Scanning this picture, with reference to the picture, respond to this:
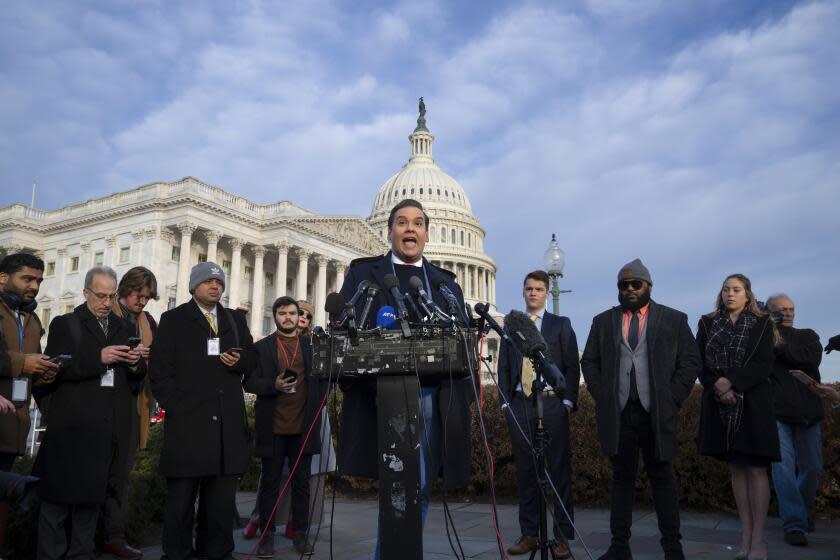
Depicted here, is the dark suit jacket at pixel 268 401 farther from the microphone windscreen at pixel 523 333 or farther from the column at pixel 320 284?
the column at pixel 320 284

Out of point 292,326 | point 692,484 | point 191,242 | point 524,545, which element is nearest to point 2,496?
point 292,326

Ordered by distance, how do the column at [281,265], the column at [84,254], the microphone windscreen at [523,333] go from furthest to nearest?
the column at [281,265], the column at [84,254], the microphone windscreen at [523,333]

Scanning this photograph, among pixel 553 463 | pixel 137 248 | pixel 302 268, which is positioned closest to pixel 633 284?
pixel 553 463

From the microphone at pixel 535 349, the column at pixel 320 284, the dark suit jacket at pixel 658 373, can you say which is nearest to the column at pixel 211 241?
the column at pixel 320 284

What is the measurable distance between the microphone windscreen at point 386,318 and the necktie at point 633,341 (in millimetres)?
2520

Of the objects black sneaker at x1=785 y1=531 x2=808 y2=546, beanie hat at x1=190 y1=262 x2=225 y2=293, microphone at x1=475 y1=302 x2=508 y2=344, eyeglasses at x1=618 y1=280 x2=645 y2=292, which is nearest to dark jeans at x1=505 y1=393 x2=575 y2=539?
eyeglasses at x1=618 y1=280 x2=645 y2=292

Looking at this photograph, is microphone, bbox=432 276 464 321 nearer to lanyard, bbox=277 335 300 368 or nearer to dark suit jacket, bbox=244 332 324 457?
dark suit jacket, bbox=244 332 324 457

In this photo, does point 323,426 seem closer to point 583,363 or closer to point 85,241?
point 583,363

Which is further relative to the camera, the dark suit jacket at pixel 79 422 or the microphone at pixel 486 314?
the dark suit jacket at pixel 79 422

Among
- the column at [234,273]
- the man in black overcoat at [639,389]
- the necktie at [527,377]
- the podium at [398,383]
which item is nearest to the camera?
the podium at [398,383]

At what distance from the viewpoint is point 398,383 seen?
11.8 ft

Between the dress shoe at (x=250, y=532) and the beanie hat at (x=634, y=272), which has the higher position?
the beanie hat at (x=634, y=272)

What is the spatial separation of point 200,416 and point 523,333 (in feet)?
8.55

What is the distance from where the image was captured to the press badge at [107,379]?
547 cm
